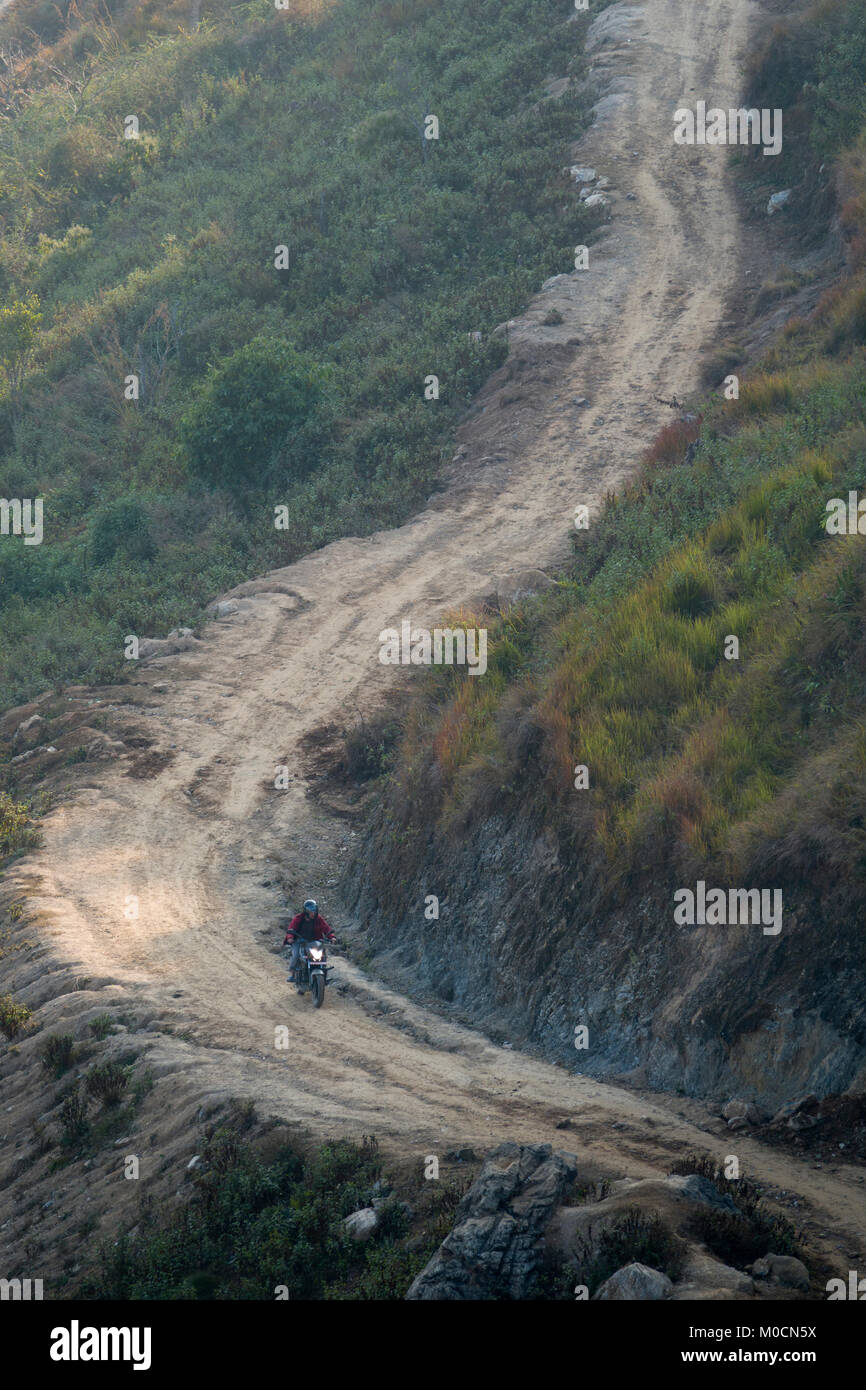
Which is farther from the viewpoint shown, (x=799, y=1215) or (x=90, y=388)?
(x=90, y=388)

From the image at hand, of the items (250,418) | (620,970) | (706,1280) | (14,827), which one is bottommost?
(706,1280)

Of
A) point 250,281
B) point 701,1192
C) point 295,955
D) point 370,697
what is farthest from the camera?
point 250,281

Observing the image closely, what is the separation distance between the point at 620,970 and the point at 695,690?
3.17 m

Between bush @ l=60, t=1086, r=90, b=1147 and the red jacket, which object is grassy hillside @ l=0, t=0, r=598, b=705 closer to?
the red jacket

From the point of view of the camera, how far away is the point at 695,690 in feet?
40.8

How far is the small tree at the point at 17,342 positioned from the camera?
35.8 metres

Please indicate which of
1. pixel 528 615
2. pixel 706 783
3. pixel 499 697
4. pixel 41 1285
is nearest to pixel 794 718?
pixel 706 783

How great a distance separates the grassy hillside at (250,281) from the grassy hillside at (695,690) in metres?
8.61

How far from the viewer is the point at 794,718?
11.1m

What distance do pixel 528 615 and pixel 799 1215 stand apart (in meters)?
10.0

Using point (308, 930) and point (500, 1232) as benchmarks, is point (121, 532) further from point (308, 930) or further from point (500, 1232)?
point (500, 1232)

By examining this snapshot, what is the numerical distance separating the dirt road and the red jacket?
0.58 metres

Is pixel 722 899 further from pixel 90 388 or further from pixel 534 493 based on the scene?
pixel 90 388

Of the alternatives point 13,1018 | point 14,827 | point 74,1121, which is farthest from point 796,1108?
point 14,827
